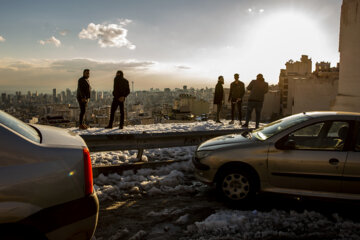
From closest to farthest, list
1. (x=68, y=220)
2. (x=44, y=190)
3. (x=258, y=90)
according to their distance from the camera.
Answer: (x=44, y=190), (x=68, y=220), (x=258, y=90)

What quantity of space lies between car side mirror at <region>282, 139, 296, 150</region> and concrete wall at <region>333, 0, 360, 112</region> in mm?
7898

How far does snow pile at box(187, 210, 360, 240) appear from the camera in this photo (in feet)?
11.4

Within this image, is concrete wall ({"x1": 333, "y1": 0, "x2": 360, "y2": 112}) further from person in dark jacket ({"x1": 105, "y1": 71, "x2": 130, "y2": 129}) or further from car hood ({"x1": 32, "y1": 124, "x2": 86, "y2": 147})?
car hood ({"x1": 32, "y1": 124, "x2": 86, "y2": 147})

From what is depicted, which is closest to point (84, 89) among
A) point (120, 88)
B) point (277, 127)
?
point (120, 88)

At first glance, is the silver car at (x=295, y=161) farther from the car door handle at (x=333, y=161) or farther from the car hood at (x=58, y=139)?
the car hood at (x=58, y=139)

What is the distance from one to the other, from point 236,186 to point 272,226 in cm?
85

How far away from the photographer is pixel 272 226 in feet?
12.2

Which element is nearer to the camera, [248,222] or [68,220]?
[68,220]

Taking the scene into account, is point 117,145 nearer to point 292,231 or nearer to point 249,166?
point 249,166

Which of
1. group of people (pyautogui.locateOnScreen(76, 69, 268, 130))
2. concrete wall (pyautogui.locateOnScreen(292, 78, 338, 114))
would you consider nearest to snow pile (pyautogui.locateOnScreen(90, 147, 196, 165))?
group of people (pyautogui.locateOnScreen(76, 69, 268, 130))

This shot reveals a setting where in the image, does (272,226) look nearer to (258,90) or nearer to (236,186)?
(236,186)

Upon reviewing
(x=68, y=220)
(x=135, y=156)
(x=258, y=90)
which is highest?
(x=258, y=90)

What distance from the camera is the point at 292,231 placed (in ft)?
11.8

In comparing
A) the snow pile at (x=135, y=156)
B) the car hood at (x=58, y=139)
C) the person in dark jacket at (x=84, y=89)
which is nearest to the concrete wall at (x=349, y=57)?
the snow pile at (x=135, y=156)
